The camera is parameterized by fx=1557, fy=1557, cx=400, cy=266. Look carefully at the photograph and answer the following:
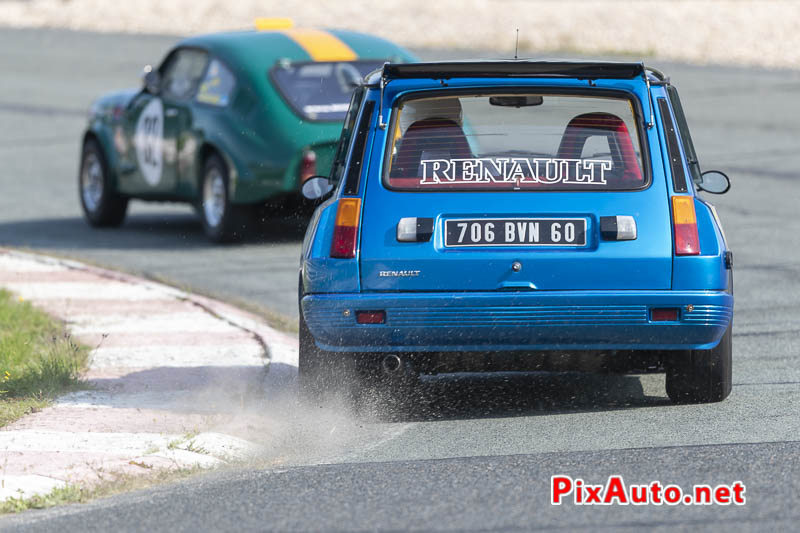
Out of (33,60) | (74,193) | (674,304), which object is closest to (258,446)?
(674,304)

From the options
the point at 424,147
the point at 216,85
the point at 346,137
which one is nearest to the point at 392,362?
the point at 424,147

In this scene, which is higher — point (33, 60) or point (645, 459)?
point (645, 459)

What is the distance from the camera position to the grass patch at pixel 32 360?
7535 millimetres

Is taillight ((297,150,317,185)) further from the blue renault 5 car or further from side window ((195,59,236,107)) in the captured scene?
the blue renault 5 car

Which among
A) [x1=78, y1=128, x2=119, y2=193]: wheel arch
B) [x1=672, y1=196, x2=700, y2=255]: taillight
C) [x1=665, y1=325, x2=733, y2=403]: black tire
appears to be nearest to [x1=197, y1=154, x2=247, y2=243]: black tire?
[x1=78, y1=128, x2=119, y2=193]: wheel arch

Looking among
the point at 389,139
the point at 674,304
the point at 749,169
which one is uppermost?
the point at 389,139

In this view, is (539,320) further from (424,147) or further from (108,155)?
(108,155)

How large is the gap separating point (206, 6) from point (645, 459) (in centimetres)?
4512

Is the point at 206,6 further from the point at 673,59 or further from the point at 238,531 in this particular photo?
the point at 238,531

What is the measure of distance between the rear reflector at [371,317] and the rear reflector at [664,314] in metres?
1.16

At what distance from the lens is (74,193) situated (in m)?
17.2

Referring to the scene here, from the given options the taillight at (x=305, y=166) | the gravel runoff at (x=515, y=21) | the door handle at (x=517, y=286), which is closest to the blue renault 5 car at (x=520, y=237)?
the door handle at (x=517, y=286)

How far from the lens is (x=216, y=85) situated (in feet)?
44.6

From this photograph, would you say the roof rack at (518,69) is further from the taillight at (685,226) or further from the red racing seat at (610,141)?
the taillight at (685,226)
